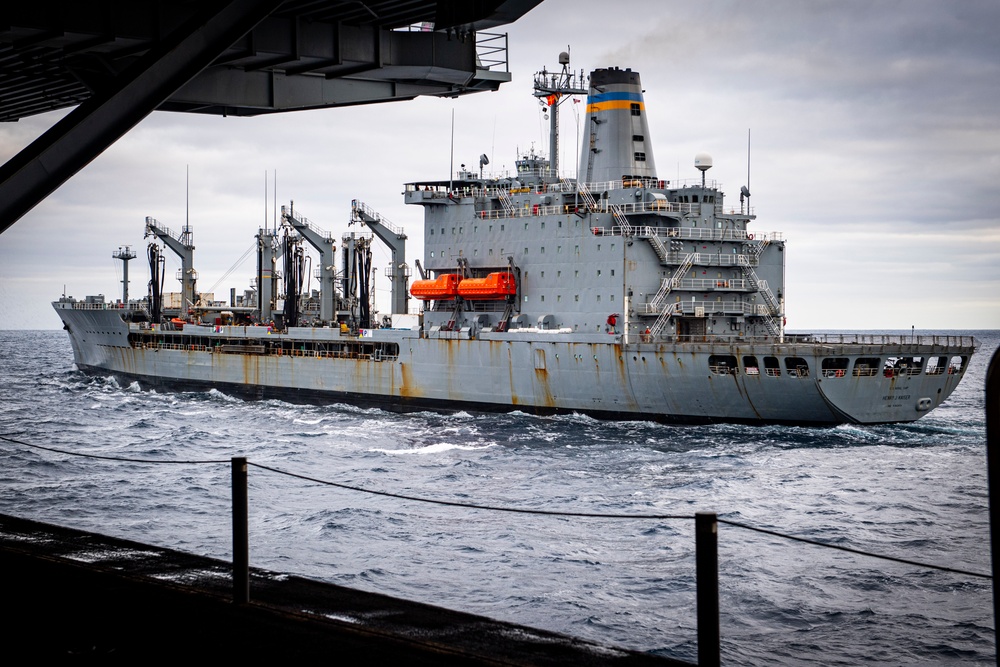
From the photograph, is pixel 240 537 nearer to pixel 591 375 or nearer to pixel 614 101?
pixel 591 375

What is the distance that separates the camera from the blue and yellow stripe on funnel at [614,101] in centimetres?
3947

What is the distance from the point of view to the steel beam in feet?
30.5

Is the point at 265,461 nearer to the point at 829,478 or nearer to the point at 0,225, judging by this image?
the point at 829,478

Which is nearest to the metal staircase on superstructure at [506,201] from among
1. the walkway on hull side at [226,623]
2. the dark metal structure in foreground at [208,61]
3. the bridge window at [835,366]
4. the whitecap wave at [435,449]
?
the whitecap wave at [435,449]

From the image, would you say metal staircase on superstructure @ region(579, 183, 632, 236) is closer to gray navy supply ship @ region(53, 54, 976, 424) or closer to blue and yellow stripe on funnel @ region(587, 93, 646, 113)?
gray navy supply ship @ region(53, 54, 976, 424)

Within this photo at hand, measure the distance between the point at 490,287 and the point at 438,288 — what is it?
10.1ft

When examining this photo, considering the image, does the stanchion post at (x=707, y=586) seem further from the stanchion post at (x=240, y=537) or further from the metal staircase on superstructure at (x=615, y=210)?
the metal staircase on superstructure at (x=615, y=210)

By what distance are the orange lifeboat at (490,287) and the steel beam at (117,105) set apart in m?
28.8

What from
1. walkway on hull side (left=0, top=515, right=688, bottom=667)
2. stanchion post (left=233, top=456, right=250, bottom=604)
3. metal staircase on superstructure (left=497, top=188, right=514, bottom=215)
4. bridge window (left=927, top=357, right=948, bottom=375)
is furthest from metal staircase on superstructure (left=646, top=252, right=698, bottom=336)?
stanchion post (left=233, top=456, right=250, bottom=604)

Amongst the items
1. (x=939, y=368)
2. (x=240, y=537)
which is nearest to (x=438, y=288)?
(x=939, y=368)

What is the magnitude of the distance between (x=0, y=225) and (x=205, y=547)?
8447 millimetres

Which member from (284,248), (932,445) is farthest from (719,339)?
(284,248)

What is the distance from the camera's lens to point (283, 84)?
14359 mm

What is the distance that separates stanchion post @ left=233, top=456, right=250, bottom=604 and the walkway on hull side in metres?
0.12
